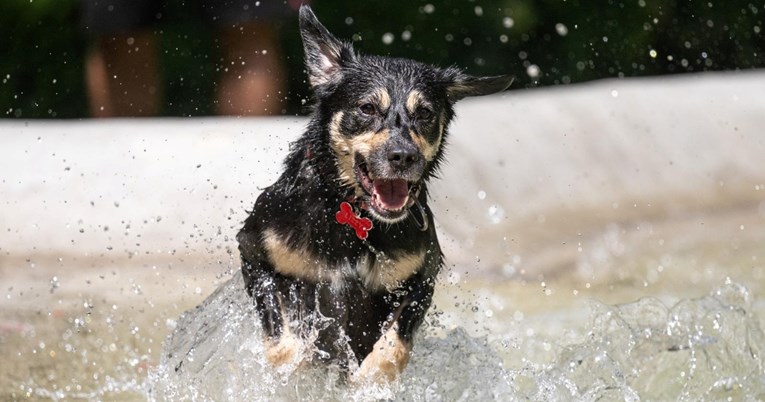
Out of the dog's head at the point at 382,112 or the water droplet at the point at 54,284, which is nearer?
the dog's head at the point at 382,112

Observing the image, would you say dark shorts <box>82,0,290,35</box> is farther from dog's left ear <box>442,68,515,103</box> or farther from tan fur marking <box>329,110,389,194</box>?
tan fur marking <box>329,110,389,194</box>

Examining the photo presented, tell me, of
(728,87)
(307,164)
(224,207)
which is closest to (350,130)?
(307,164)

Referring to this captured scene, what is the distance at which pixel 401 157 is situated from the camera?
12.8 feet

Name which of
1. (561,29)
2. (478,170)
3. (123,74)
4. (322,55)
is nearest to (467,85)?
(322,55)

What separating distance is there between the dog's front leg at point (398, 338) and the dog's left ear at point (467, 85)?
708mm

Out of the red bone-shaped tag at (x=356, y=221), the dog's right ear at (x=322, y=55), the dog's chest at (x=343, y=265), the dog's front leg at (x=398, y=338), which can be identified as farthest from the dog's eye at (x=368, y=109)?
the dog's front leg at (x=398, y=338)

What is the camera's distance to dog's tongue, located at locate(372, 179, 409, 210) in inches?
158

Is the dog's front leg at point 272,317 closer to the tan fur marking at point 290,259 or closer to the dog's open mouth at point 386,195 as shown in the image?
the tan fur marking at point 290,259

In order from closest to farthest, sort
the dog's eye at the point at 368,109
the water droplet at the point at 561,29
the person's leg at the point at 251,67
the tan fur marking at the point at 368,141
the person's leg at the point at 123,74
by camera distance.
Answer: the tan fur marking at the point at 368,141, the dog's eye at the point at 368,109, the person's leg at the point at 251,67, the person's leg at the point at 123,74, the water droplet at the point at 561,29

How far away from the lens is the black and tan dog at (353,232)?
4.07m

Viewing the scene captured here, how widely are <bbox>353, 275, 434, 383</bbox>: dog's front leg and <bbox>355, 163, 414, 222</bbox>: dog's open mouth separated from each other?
0.95 feet

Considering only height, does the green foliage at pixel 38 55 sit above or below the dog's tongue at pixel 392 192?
below

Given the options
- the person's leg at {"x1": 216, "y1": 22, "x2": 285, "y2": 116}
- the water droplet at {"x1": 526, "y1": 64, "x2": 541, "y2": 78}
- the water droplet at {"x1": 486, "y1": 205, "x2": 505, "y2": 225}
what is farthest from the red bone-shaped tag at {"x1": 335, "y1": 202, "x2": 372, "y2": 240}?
the water droplet at {"x1": 526, "y1": 64, "x2": 541, "y2": 78}

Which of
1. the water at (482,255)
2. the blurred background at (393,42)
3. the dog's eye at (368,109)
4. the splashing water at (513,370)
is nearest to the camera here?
the dog's eye at (368,109)
